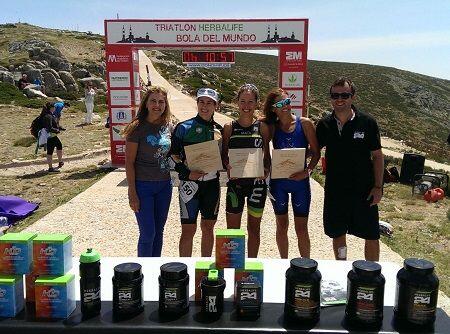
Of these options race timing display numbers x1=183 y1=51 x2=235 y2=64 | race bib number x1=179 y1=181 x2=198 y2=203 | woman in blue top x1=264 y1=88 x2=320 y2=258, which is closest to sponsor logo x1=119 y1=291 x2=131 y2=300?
race bib number x1=179 y1=181 x2=198 y2=203

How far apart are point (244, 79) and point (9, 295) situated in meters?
67.1

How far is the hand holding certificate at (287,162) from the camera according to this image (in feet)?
15.0

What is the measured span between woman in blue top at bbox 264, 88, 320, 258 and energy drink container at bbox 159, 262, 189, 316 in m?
2.54

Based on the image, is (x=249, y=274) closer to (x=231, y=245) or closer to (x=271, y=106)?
(x=231, y=245)

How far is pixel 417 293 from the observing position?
2213 mm

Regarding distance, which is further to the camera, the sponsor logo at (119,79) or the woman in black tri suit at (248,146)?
the sponsor logo at (119,79)

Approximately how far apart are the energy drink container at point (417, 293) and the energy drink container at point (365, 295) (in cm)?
11

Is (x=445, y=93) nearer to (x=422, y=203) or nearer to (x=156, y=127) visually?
(x=422, y=203)

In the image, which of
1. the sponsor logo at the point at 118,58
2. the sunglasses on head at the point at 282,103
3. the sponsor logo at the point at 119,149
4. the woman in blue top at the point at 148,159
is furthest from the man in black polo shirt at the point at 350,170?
the sponsor logo at the point at 119,149

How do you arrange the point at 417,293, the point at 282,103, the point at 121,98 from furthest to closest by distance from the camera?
the point at 121,98 → the point at 282,103 → the point at 417,293

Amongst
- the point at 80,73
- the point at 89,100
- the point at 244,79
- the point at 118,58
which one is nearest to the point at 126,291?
the point at 118,58

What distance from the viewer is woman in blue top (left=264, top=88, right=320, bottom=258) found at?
465 centimetres

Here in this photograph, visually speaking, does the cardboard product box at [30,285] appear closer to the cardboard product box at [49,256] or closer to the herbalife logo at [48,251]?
the cardboard product box at [49,256]

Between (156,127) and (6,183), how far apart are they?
8955mm
